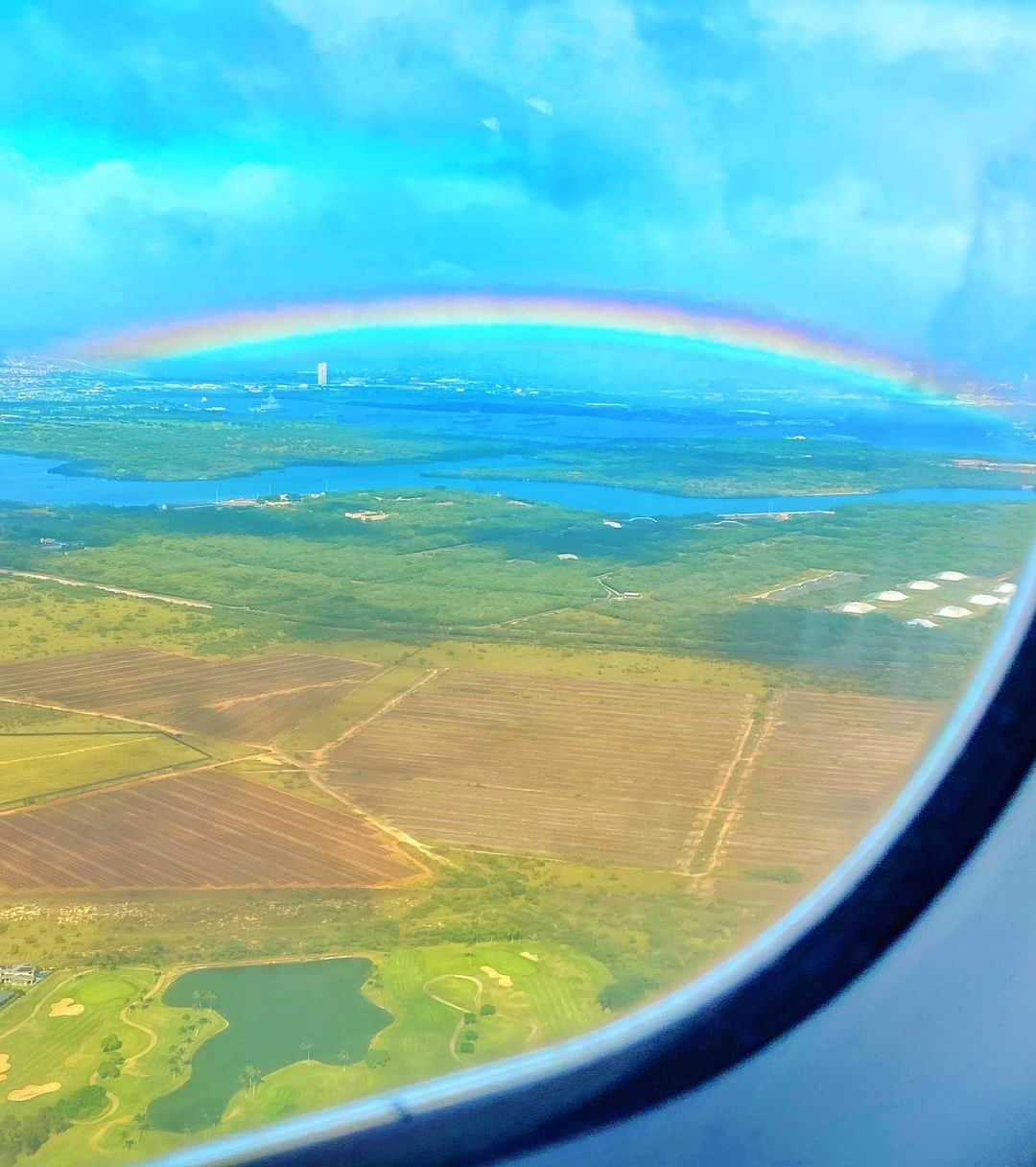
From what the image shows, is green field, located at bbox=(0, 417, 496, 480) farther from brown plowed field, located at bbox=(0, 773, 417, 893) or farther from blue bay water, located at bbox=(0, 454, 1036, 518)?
brown plowed field, located at bbox=(0, 773, 417, 893)

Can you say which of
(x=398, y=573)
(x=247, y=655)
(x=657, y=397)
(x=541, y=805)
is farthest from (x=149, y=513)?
(x=541, y=805)

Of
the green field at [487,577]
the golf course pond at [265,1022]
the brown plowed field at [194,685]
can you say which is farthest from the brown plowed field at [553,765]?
the golf course pond at [265,1022]

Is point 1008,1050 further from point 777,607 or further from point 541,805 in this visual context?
point 777,607

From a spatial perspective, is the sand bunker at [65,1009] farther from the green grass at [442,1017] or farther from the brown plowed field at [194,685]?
the brown plowed field at [194,685]

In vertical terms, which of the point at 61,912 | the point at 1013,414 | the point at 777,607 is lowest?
the point at 61,912

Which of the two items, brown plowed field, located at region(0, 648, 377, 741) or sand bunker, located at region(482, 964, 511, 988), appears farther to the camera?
brown plowed field, located at region(0, 648, 377, 741)

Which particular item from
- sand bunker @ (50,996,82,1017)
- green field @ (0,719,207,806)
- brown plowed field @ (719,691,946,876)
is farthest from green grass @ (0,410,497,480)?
sand bunker @ (50,996,82,1017)
